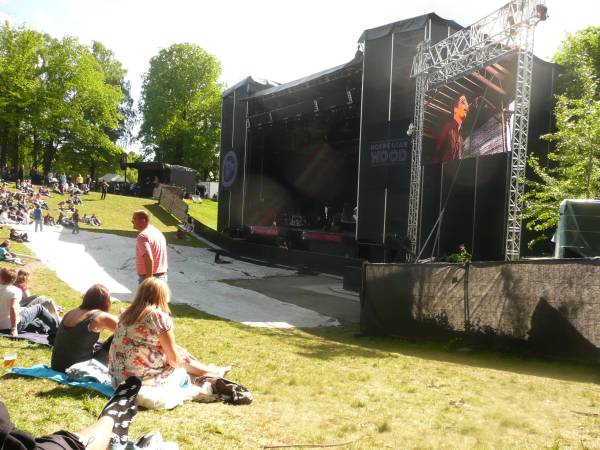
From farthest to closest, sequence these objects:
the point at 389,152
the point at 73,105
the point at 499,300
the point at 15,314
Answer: the point at 73,105, the point at 389,152, the point at 499,300, the point at 15,314

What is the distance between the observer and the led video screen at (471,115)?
47.2 ft

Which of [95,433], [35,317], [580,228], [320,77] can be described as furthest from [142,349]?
[320,77]

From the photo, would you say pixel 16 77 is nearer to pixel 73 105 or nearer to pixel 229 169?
pixel 73 105

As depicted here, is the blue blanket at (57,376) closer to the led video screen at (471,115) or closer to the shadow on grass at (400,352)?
the shadow on grass at (400,352)

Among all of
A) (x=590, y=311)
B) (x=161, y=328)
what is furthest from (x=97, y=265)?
(x=590, y=311)

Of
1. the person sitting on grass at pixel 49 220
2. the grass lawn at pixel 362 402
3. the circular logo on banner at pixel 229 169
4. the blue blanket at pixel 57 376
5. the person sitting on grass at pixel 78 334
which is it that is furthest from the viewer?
the circular logo on banner at pixel 229 169

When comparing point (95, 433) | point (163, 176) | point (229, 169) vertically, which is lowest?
point (95, 433)

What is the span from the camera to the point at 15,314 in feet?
19.9

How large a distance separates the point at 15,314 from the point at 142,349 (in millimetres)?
3044

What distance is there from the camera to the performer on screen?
1456cm

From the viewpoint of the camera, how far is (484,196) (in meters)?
14.9

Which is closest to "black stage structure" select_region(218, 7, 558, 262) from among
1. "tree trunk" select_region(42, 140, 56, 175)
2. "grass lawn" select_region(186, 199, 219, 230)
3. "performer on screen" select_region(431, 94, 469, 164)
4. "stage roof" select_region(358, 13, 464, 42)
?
"stage roof" select_region(358, 13, 464, 42)

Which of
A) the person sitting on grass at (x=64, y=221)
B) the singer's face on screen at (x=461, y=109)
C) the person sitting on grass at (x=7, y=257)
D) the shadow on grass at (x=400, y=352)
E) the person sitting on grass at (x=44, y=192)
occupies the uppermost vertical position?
the singer's face on screen at (x=461, y=109)

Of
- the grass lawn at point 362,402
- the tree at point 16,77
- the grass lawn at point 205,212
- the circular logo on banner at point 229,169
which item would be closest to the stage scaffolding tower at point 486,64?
the grass lawn at point 362,402
